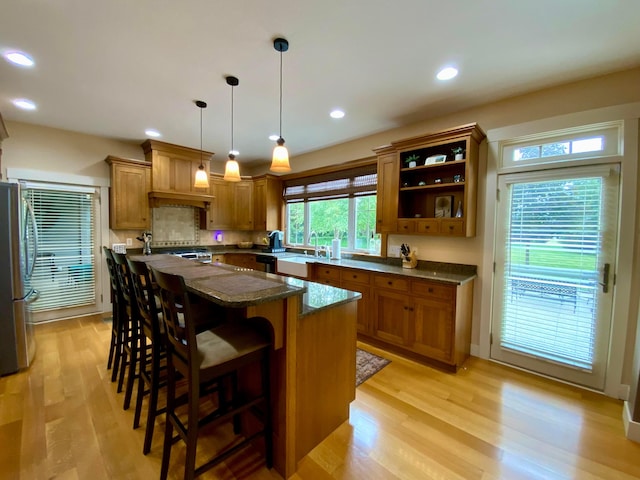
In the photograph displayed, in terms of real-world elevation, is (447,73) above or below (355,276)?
above

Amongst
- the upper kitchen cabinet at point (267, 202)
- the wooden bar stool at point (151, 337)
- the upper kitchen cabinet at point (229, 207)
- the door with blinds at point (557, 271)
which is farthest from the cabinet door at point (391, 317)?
the upper kitchen cabinet at point (229, 207)

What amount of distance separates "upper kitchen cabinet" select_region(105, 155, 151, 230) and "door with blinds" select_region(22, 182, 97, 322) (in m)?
0.36

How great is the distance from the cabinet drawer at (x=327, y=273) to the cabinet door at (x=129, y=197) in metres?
2.87

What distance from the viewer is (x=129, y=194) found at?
13.8ft

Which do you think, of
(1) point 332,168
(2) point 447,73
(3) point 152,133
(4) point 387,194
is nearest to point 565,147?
(2) point 447,73

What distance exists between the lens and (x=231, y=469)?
5.28ft

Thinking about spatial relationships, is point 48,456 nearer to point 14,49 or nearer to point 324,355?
point 324,355

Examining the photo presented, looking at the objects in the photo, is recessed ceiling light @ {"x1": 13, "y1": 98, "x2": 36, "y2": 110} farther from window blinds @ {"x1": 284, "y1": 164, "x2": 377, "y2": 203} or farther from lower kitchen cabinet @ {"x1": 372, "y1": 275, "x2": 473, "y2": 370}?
lower kitchen cabinet @ {"x1": 372, "y1": 275, "x2": 473, "y2": 370}

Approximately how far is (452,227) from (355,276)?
123cm

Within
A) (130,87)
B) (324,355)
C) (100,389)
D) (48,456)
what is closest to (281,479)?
(324,355)

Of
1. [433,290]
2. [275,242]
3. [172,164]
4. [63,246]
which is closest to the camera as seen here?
[433,290]

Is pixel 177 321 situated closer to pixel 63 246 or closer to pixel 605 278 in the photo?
pixel 605 278

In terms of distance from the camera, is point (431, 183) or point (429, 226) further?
point (431, 183)

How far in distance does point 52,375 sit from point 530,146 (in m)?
5.09
